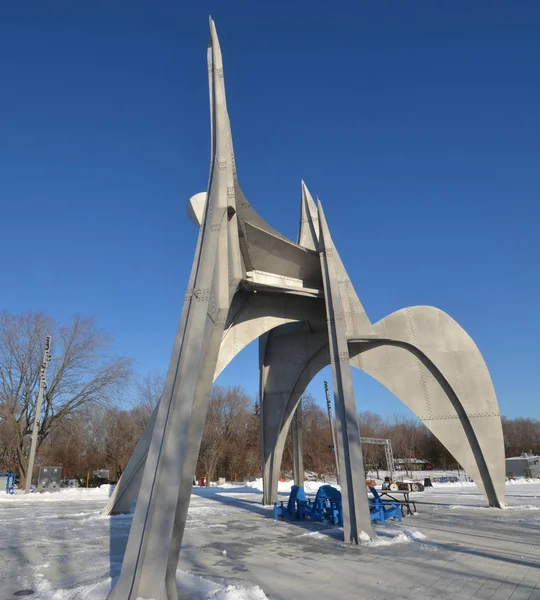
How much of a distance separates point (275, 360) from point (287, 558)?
931cm

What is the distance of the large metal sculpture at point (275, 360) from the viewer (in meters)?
4.85

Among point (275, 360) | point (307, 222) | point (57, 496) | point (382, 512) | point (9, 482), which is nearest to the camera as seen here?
point (382, 512)

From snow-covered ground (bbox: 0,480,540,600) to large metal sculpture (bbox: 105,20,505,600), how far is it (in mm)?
896

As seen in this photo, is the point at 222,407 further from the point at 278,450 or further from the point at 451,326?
the point at 451,326

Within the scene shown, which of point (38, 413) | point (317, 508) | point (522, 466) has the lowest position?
point (522, 466)

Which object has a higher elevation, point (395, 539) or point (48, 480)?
point (48, 480)

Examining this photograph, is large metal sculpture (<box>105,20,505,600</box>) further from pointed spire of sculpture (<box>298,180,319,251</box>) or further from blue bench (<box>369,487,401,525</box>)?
blue bench (<box>369,487,401,525</box>)

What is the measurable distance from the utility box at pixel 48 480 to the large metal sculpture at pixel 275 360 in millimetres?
11304

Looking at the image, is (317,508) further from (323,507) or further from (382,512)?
(382,512)

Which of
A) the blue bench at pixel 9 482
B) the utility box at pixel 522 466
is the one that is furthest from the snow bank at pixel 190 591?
the utility box at pixel 522 466

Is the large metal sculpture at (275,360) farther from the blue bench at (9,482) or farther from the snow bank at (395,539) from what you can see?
the blue bench at (9,482)

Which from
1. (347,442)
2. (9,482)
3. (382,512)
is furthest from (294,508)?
(9,482)

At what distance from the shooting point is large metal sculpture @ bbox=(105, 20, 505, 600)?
4848mm

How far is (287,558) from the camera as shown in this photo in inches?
260
